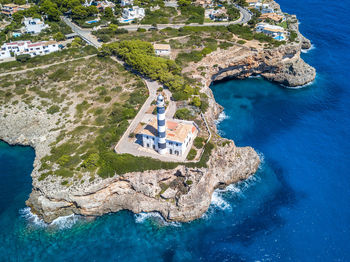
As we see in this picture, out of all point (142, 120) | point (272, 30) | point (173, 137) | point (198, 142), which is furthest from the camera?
point (272, 30)

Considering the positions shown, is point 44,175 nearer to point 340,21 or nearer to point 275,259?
point 275,259

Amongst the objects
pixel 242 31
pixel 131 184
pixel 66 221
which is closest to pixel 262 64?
pixel 242 31

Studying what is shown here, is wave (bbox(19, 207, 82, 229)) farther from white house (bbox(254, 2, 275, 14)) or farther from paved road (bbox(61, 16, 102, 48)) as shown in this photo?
white house (bbox(254, 2, 275, 14))

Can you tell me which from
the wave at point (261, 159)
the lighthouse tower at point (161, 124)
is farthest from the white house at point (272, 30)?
the lighthouse tower at point (161, 124)

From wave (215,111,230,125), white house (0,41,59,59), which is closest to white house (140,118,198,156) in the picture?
wave (215,111,230,125)

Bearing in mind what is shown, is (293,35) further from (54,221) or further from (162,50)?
(54,221)

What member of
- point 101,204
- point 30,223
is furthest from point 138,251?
point 30,223

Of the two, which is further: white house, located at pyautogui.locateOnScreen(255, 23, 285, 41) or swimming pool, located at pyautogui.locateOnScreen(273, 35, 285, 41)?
white house, located at pyautogui.locateOnScreen(255, 23, 285, 41)
